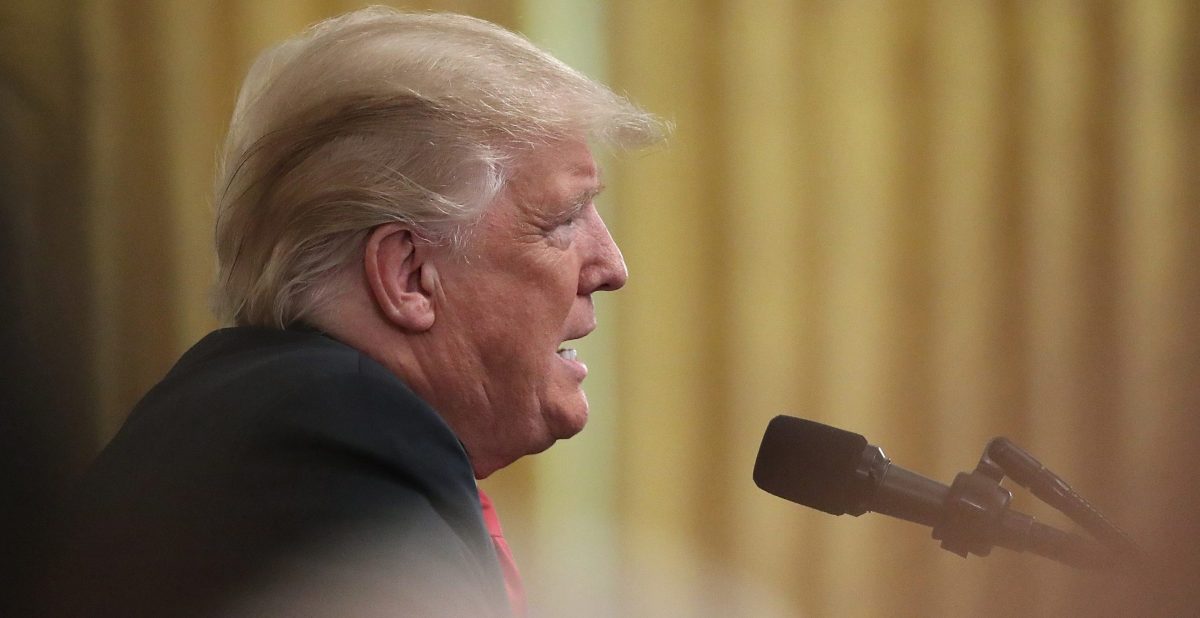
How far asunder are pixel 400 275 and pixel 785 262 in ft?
4.13

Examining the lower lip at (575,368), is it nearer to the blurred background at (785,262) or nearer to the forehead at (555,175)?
the forehead at (555,175)

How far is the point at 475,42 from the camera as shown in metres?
1.02

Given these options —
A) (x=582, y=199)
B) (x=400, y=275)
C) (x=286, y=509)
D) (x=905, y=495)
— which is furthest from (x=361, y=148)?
(x=905, y=495)

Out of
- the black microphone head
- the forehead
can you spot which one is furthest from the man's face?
the black microphone head

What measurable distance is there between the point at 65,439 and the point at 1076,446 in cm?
184

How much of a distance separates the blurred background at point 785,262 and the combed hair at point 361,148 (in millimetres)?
1063

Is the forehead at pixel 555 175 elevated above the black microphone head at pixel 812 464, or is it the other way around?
the forehead at pixel 555 175

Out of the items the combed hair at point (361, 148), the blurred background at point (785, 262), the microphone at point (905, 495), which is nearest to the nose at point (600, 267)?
the combed hair at point (361, 148)

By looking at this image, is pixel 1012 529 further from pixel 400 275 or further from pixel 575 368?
pixel 400 275

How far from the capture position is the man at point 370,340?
0.70m

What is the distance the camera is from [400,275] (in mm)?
959

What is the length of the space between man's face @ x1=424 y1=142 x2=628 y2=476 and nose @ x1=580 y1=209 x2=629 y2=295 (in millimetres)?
15

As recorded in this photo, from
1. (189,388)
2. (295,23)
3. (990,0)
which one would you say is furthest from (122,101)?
(990,0)

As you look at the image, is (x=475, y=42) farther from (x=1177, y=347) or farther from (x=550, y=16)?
(x=1177, y=347)
